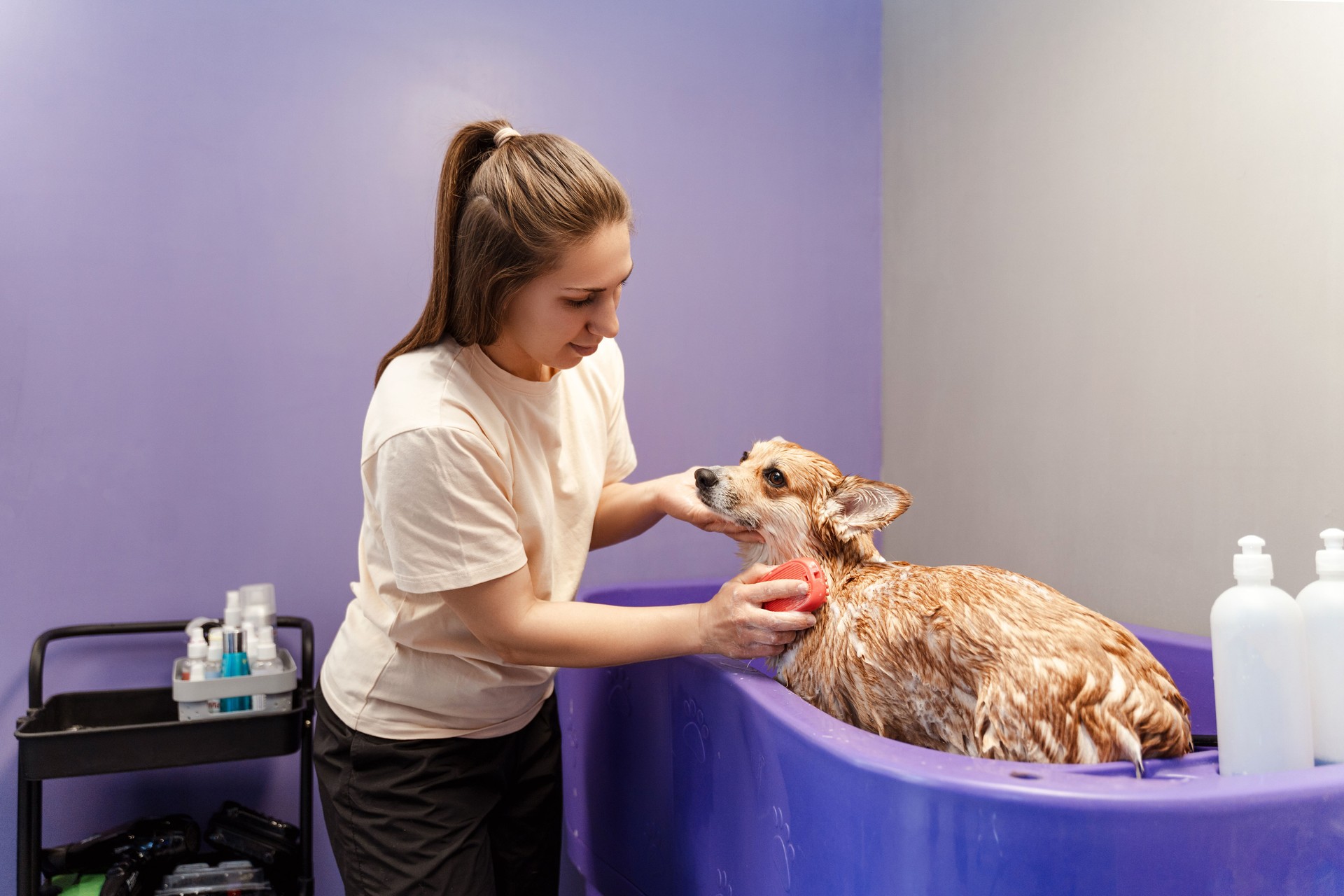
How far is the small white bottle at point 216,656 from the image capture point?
56.2 inches

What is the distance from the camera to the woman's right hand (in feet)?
3.08

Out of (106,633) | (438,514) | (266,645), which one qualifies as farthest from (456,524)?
(106,633)

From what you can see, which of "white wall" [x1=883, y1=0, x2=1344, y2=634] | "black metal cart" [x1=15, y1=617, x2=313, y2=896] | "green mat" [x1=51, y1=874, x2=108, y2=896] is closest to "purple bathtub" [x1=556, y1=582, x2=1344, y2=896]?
"white wall" [x1=883, y1=0, x2=1344, y2=634]

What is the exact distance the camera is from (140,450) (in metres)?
1.54

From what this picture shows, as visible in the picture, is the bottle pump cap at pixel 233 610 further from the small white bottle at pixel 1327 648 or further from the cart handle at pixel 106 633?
the small white bottle at pixel 1327 648

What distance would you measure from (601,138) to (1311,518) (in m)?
1.33

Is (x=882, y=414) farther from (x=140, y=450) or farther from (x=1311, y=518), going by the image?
(x=140, y=450)

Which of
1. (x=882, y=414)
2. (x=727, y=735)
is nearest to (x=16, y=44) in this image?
(x=727, y=735)

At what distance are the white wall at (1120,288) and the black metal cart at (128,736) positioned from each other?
120 centimetres

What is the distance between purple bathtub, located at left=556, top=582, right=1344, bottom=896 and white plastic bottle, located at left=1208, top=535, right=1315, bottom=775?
6 centimetres

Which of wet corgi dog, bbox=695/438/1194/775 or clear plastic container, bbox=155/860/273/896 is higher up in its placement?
wet corgi dog, bbox=695/438/1194/775

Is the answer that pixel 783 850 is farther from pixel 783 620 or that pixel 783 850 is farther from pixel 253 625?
pixel 253 625

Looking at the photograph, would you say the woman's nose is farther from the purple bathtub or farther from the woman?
the purple bathtub

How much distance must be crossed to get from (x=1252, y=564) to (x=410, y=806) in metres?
0.91
